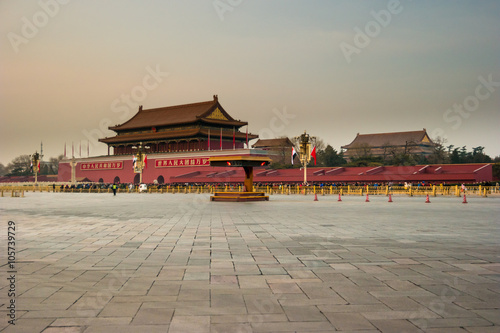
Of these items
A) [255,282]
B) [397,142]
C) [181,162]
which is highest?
[397,142]

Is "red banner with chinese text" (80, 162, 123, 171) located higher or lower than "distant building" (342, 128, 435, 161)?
lower

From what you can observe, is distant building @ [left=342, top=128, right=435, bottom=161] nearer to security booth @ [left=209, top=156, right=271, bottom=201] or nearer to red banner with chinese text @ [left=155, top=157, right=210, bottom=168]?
red banner with chinese text @ [left=155, top=157, right=210, bottom=168]

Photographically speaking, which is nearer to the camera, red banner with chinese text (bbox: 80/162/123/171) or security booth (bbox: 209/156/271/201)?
security booth (bbox: 209/156/271/201)

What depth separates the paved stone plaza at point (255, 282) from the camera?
370 cm

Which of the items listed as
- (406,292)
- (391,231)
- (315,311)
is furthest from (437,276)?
(391,231)

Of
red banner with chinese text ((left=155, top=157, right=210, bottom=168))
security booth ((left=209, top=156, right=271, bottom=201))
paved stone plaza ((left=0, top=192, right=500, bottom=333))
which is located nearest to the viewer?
paved stone plaza ((left=0, top=192, right=500, bottom=333))

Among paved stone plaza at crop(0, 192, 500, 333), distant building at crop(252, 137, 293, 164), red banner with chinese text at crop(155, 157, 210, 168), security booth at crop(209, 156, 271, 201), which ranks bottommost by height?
paved stone plaza at crop(0, 192, 500, 333)

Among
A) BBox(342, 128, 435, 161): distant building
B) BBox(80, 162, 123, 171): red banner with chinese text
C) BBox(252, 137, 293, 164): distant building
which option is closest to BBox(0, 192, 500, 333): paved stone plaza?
BBox(252, 137, 293, 164): distant building

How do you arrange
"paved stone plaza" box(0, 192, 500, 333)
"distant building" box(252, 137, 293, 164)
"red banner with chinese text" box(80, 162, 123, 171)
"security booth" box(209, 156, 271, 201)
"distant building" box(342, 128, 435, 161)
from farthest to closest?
"distant building" box(342, 128, 435, 161), "red banner with chinese text" box(80, 162, 123, 171), "distant building" box(252, 137, 293, 164), "security booth" box(209, 156, 271, 201), "paved stone plaza" box(0, 192, 500, 333)

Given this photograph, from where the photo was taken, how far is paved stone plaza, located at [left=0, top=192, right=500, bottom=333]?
12.1ft

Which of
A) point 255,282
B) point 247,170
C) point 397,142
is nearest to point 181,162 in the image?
point 247,170

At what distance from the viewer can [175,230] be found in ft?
34.3

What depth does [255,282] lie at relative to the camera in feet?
16.8

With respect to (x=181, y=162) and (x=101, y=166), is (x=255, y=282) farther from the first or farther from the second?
(x=101, y=166)
